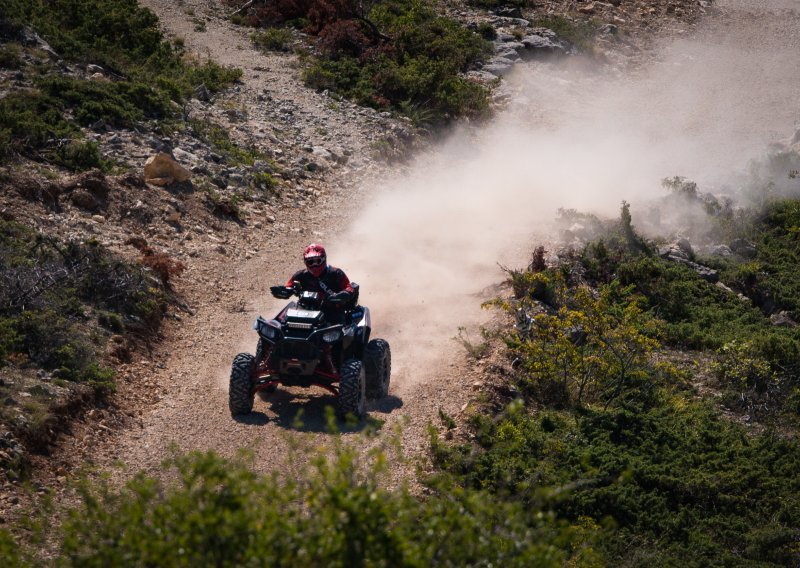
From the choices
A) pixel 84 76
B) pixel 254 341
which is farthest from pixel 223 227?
pixel 84 76

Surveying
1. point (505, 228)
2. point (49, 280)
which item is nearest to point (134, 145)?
point (49, 280)

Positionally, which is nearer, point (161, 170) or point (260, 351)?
point (260, 351)

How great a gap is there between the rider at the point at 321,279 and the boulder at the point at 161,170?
861cm

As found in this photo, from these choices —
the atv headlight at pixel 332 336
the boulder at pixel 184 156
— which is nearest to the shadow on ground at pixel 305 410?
the atv headlight at pixel 332 336

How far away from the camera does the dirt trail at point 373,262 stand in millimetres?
12203

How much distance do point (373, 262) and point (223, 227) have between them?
3579 mm

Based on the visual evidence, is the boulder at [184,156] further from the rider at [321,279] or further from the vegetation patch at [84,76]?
the rider at [321,279]

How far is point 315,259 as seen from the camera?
12.8m

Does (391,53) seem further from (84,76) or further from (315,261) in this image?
(315,261)

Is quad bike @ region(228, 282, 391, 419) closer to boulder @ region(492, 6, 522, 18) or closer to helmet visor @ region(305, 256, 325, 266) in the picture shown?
helmet visor @ region(305, 256, 325, 266)

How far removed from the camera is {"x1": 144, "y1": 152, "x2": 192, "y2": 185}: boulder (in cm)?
2033

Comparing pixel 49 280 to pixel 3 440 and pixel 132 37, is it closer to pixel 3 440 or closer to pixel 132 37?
pixel 3 440

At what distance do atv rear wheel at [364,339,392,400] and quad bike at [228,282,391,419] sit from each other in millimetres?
15

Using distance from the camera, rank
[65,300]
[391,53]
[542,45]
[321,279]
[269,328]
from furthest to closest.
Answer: [542,45] < [391,53] < [65,300] < [321,279] < [269,328]
